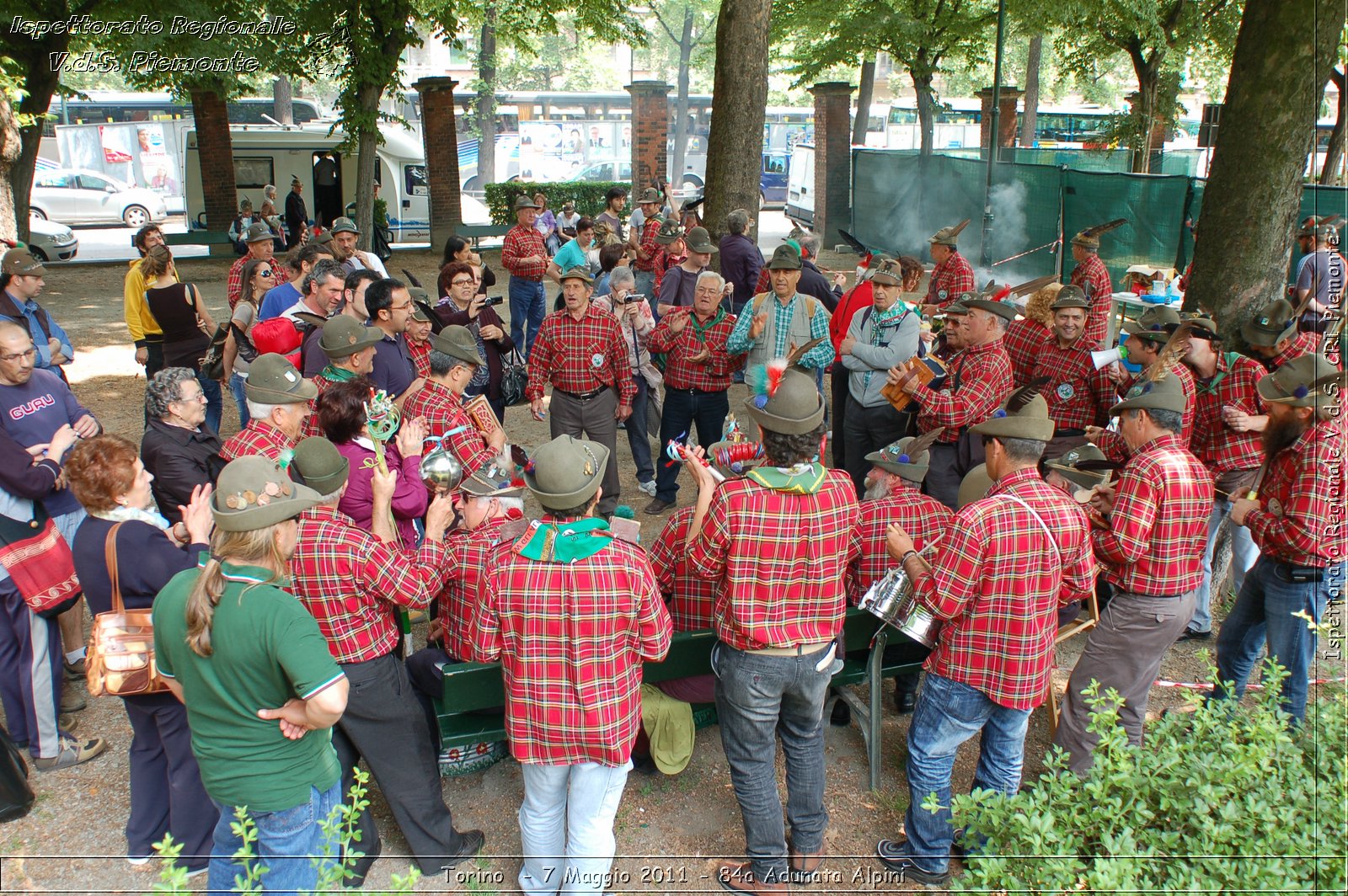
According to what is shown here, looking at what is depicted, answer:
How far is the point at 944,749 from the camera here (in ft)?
12.4

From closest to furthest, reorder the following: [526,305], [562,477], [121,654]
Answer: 1. [562,477]
2. [121,654]
3. [526,305]

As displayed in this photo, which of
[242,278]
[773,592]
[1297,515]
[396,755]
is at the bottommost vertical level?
[396,755]

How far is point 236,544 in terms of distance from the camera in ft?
9.25

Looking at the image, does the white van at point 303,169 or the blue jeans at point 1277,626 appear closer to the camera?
the blue jeans at point 1277,626

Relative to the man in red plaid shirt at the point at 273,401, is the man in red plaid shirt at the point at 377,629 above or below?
below

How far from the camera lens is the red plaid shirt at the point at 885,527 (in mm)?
4293

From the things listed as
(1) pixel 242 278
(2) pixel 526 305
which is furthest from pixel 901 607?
(2) pixel 526 305

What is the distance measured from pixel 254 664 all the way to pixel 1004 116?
25.4 meters

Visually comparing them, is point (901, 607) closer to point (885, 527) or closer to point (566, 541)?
point (885, 527)

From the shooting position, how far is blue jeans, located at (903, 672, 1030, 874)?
12.2 ft

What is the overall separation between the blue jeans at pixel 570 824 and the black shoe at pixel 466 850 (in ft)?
1.40

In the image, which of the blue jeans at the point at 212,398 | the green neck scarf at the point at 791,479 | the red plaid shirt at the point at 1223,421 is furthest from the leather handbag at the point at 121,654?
the red plaid shirt at the point at 1223,421

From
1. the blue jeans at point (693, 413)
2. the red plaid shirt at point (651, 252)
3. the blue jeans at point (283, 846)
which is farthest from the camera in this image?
the red plaid shirt at point (651, 252)

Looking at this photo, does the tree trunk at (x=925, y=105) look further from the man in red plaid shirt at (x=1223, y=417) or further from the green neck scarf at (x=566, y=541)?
the green neck scarf at (x=566, y=541)
